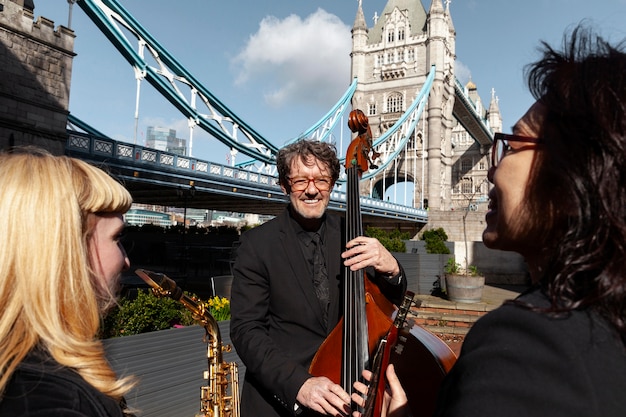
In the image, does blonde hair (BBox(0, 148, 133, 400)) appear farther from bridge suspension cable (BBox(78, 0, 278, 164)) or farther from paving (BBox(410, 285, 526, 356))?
bridge suspension cable (BBox(78, 0, 278, 164))

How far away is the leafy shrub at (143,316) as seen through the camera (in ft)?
11.0

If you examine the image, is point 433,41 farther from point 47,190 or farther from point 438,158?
point 47,190

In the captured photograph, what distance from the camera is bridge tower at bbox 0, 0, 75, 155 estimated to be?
782 cm

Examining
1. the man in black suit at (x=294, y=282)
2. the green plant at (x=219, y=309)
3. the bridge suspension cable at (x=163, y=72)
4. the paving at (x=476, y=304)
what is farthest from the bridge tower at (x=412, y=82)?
the man in black suit at (x=294, y=282)

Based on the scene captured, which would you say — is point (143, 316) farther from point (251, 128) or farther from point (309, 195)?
point (251, 128)

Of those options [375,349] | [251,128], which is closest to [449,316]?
[375,349]

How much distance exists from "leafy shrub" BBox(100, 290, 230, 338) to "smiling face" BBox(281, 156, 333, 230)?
151 centimetres

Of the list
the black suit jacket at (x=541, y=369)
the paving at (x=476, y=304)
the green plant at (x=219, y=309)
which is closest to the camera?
the black suit jacket at (x=541, y=369)

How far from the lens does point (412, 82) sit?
4212 centimetres

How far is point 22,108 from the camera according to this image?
26.3ft

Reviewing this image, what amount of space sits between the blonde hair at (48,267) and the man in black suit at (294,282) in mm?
817

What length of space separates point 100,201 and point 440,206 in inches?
1529

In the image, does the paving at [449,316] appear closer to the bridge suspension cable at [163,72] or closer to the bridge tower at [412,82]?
the bridge suspension cable at [163,72]

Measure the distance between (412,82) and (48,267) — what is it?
44438mm
